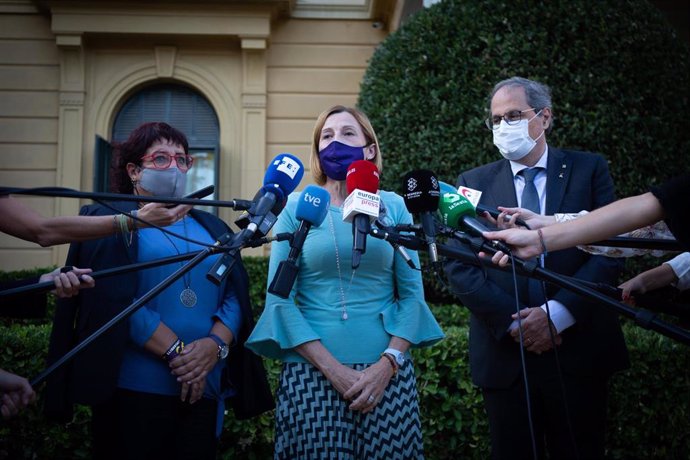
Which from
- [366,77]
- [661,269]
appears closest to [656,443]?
[661,269]

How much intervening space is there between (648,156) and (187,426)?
14.9ft

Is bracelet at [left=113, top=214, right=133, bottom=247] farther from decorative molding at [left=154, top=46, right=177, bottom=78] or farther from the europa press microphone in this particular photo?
decorative molding at [left=154, top=46, right=177, bottom=78]

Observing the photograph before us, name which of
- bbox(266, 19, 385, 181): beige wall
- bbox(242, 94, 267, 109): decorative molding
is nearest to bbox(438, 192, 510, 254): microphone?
bbox(266, 19, 385, 181): beige wall

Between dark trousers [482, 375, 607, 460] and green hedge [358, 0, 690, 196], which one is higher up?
green hedge [358, 0, 690, 196]

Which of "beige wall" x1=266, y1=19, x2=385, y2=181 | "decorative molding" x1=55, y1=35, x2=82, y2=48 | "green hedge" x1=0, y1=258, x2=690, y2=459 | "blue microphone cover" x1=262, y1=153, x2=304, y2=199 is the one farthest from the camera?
"beige wall" x1=266, y1=19, x2=385, y2=181

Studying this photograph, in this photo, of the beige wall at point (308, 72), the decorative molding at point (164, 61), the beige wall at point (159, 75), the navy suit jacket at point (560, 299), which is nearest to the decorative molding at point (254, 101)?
the beige wall at point (159, 75)

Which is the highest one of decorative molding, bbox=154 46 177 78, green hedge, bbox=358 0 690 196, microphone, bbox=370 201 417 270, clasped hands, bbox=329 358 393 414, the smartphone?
decorative molding, bbox=154 46 177 78

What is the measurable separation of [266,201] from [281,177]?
0.17 meters

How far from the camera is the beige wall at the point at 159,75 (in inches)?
400

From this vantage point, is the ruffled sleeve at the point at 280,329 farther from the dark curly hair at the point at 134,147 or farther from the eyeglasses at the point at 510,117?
the eyeglasses at the point at 510,117

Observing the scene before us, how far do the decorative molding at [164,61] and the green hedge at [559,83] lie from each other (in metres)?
4.74

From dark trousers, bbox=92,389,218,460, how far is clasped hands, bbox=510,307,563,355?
4.99 ft

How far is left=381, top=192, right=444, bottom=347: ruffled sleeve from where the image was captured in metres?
3.19

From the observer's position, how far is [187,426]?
326 centimetres
